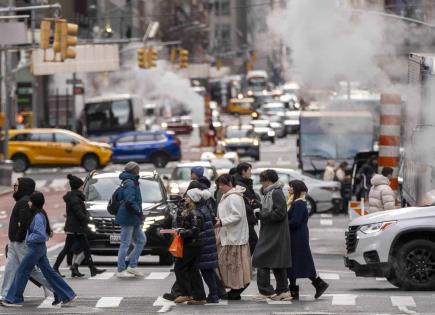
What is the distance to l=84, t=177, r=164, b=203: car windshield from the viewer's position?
2450 cm

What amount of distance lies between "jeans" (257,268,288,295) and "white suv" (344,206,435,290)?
1660mm

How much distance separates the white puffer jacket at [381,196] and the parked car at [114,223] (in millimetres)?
3231

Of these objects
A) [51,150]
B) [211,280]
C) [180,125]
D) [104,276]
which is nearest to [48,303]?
[211,280]

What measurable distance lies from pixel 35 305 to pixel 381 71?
19.3 m

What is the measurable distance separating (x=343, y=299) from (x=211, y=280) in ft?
5.45

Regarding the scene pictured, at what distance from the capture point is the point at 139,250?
21.3 metres

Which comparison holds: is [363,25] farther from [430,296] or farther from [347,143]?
[430,296]

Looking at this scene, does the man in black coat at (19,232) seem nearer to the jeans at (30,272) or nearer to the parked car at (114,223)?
the jeans at (30,272)

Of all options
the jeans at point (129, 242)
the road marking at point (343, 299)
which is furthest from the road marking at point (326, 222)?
the road marking at point (343, 299)

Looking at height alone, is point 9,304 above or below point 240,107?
below

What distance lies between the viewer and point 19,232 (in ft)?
55.6

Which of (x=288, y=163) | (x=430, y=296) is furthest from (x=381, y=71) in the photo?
(x=288, y=163)

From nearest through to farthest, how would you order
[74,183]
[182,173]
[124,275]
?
1. [74,183]
2. [124,275]
3. [182,173]

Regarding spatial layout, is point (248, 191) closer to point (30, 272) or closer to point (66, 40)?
point (30, 272)
